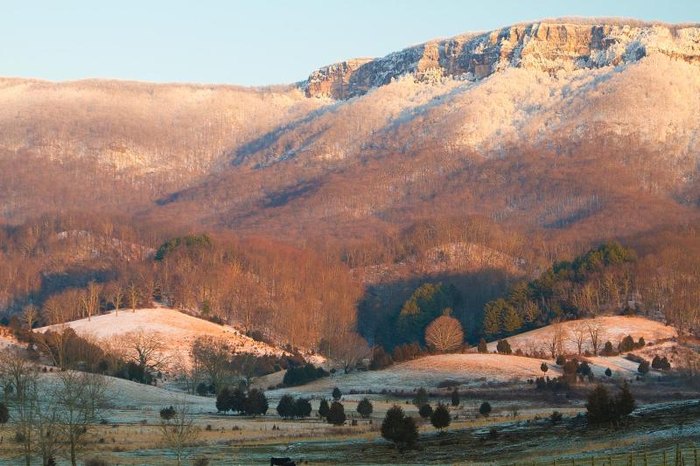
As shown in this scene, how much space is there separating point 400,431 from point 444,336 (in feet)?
→ 247

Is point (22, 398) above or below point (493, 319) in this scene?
below

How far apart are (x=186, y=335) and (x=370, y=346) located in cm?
4408

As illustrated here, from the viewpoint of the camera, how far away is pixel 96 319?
149625 millimetres

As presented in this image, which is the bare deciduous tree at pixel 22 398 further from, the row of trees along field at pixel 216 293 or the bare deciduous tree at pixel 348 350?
the row of trees along field at pixel 216 293

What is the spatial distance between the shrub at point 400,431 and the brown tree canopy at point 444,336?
71.8 m

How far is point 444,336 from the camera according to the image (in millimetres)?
136875

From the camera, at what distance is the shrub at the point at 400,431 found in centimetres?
6203

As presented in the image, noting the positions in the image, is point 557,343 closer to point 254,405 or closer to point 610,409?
point 254,405

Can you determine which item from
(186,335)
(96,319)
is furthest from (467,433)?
(96,319)

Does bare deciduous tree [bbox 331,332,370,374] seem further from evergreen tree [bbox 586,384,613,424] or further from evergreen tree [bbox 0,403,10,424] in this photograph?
evergreen tree [bbox 586,384,613,424]

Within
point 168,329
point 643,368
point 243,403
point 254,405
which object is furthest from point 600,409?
point 168,329

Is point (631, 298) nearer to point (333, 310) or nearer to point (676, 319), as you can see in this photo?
point (676, 319)

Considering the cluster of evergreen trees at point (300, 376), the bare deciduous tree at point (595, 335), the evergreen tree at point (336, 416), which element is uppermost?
the bare deciduous tree at point (595, 335)

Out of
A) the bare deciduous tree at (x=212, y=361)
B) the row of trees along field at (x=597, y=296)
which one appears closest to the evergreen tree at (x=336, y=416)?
the bare deciduous tree at (x=212, y=361)
